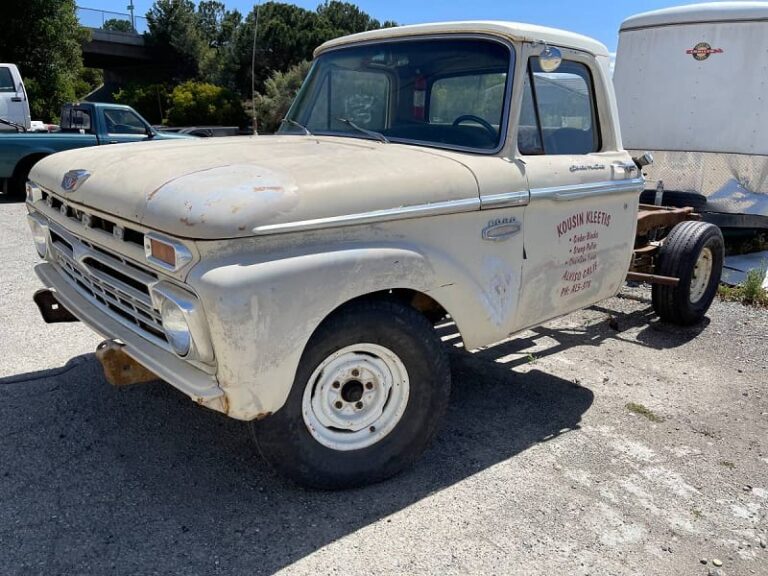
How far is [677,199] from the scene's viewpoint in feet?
23.7

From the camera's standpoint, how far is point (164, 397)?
3.92 metres

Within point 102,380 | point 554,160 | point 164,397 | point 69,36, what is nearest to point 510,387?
point 554,160

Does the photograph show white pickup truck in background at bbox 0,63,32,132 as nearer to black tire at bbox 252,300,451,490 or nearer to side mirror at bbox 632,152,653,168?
side mirror at bbox 632,152,653,168

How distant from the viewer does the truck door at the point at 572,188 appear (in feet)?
11.7

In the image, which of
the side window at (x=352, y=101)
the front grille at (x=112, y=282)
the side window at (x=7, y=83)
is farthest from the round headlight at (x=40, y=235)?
the side window at (x=7, y=83)

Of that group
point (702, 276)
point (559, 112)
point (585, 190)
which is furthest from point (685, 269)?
point (559, 112)

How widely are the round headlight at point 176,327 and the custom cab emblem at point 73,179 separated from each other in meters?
0.96

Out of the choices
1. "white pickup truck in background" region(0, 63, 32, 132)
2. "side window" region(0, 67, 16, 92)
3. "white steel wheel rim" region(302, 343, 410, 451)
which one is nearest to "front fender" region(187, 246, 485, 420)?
"white steel wheel rim" region(302, 343, 410, 451)

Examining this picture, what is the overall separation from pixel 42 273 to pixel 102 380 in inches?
29.6

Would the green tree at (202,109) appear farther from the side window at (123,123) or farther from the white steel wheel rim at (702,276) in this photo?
the white steel wheel rim at (702,276)

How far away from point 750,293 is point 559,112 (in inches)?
143

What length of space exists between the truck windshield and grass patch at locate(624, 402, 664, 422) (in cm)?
187

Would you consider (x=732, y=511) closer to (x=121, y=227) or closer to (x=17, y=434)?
(x=121, y=227)

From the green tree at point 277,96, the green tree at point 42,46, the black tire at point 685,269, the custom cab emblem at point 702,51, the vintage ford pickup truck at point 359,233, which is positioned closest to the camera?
the vintage ford pickup truck at point 359,233
